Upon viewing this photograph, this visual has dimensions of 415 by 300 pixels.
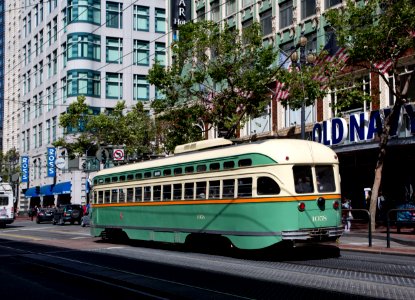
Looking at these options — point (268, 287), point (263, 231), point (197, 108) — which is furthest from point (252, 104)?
point (268, 287)

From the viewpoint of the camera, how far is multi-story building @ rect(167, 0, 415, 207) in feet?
101

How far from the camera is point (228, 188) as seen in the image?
17.3 m

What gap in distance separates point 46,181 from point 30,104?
44.2 feet

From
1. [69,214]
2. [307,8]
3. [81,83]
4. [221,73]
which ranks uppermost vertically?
[81,83]

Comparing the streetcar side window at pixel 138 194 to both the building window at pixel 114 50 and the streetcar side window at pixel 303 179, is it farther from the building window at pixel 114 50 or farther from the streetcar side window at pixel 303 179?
the building window at pixel 114 50

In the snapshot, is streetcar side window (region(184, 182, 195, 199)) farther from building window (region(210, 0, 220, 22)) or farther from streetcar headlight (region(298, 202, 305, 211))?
building window (region(210, 0, 220, 22))

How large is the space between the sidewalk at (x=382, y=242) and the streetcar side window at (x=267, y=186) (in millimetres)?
4582

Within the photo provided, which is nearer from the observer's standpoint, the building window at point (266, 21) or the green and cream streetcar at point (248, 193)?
the green and cream streetcar at point (248, 193)

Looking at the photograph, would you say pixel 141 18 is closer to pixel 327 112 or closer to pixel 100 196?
pixel 327 112

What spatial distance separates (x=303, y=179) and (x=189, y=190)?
13.5 feet

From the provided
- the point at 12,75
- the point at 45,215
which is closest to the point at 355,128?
the point at 45,215

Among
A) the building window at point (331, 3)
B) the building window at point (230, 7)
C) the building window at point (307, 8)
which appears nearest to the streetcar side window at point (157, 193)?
the building window at point (331, 3)

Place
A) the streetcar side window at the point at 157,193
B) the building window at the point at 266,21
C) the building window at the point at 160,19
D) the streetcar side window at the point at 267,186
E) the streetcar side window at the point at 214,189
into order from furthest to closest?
the building window at the point at 160,19 → the building window at the point at 266,21 → the streetcar side window at the point at 157,193 → the streetcar side window at the point at 214,189 → the streetcar side window at the point at 267,186

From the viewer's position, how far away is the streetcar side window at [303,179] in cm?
1612
